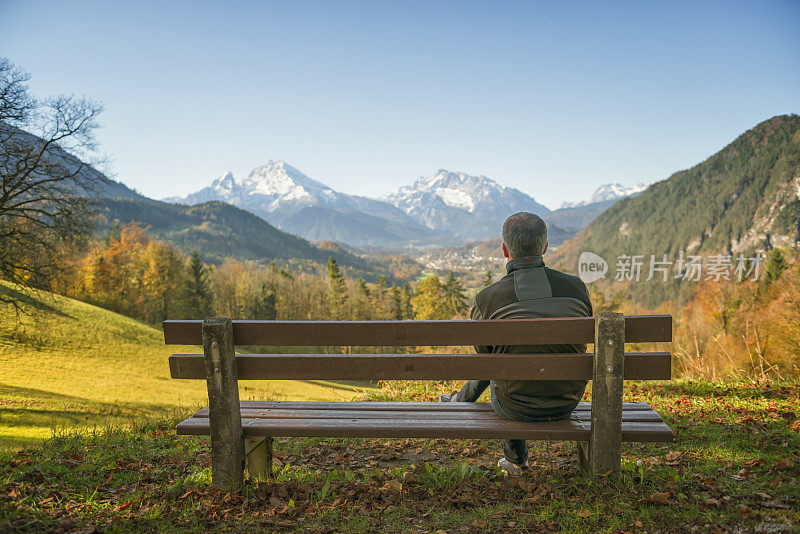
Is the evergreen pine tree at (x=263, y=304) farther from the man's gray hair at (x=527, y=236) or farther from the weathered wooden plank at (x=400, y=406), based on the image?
the man's gray hair at (x=527, y=236)

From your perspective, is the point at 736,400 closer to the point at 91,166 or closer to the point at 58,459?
the point at 58,459

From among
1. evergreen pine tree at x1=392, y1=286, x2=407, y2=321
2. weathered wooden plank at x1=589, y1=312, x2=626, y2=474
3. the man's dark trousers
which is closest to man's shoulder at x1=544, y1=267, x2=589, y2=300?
weathered wooden plank at x1=589, y1=312, x2=626, y2=474

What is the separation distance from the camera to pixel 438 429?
3412 mm

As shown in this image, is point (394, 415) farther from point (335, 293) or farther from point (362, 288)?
point (362, 288)

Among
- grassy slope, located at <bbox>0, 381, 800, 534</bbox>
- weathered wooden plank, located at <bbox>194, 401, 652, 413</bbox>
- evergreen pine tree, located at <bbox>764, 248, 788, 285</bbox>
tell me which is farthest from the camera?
evergreen pine tree, located at <bbox>764, 248, 788, 285</bbox>

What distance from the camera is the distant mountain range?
130m

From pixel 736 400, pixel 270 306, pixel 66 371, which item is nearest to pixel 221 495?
pixel 736 400

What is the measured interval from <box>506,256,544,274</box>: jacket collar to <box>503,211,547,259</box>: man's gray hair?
4 cm

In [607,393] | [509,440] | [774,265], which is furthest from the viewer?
[774,265]

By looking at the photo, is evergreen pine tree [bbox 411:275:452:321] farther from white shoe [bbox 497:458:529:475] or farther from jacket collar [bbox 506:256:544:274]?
jacket collar [bbox 506:256:544:274]

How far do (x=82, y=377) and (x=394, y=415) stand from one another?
86.7 feet

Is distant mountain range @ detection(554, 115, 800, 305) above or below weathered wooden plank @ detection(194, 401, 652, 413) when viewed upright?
above

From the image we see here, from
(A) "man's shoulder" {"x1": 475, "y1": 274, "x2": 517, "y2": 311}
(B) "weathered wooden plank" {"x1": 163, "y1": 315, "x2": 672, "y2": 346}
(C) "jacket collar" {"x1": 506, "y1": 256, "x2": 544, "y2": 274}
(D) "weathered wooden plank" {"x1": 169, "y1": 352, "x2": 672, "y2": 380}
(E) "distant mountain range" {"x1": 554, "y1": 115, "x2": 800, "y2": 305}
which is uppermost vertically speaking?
(E) "distant mountain range" {"x1": 554, "y1": 115, "x2": 800, "y2": 305}

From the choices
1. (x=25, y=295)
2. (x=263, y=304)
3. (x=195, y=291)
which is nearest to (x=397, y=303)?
(x=263, y=304)
